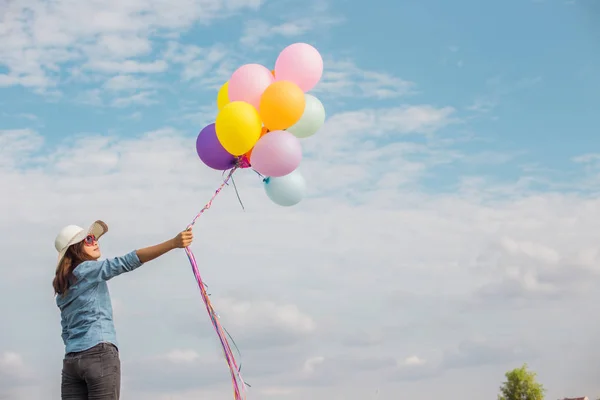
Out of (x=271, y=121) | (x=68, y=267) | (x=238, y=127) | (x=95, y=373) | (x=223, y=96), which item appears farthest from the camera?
(x=223, y=96)

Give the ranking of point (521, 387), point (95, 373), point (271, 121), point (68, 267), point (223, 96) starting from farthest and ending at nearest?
point (521, 387), point (223, 96), point (271, 121), point (68, 267), point (95, 373)

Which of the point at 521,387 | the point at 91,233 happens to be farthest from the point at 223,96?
the point at 521,387

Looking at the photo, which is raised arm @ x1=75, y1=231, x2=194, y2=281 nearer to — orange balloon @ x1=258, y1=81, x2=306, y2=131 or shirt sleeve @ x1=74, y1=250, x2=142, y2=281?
shirt sleeve @ x1=74, y1=250, x2=142, y2=281

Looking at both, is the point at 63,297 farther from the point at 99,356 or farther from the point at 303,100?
the point at 303,100

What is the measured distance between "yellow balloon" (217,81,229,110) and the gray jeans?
2.62 metres

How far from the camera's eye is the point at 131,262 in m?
3.99

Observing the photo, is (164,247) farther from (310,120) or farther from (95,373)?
(310,120)

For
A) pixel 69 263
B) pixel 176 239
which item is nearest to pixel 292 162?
pixel 176 239

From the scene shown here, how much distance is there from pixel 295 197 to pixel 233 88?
1010 millimetres

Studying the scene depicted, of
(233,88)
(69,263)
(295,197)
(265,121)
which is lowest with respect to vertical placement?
(69,263)

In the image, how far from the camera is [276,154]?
205 inches

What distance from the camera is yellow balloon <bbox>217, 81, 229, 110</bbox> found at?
→ 5996 mm

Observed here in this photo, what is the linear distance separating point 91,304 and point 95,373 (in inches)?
15.5

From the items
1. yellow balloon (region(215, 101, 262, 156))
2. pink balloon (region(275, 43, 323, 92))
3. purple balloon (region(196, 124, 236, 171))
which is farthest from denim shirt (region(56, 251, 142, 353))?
pink balloon (region(275, 43, 323, 92))
